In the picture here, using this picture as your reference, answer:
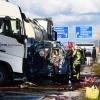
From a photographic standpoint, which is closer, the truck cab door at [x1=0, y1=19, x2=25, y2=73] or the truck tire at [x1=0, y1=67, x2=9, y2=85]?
the truck cab door at [x1=0, y1=19, x2=25, y2=73]

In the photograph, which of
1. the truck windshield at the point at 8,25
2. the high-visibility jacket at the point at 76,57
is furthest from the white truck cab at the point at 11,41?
the high-visibility jacket at the point at 76,57

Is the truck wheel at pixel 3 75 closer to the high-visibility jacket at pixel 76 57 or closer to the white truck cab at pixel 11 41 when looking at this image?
the white truck cab at pixel 11 41

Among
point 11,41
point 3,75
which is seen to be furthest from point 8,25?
point 3,75

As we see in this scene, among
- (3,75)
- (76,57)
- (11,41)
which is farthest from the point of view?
(76,57)

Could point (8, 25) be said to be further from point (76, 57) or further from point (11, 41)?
point (76, 57)

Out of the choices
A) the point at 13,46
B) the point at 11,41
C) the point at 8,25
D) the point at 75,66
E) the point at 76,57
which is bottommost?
the point at 75,66

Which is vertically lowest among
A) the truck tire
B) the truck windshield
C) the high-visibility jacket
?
the truck tire

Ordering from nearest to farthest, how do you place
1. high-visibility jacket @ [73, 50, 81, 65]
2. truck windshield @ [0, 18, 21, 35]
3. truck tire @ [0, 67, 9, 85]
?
truck windshield @ [0, 18, 21, 35]
truck tire @ [0, 67, 9, 85]
high-visibility jacket @ [73, 50, 81, 65]

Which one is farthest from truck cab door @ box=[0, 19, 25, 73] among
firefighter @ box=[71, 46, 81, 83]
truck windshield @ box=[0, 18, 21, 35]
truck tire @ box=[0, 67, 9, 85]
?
firefighter @ box=[71, 46, 81, 83]

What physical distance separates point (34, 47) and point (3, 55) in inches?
86.1

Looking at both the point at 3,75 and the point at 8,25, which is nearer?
the point at 8,25

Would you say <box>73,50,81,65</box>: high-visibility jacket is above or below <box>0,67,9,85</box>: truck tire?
above

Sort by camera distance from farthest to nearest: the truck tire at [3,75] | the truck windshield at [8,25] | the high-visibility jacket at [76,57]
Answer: the high-visibility jacket at [76,57] < the truck tire at [3,75] < the truck windshield at [8,25]

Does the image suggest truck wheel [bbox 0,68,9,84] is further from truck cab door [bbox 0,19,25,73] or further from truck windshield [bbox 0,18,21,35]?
truck windshield [bbox 0,18,21,35]
